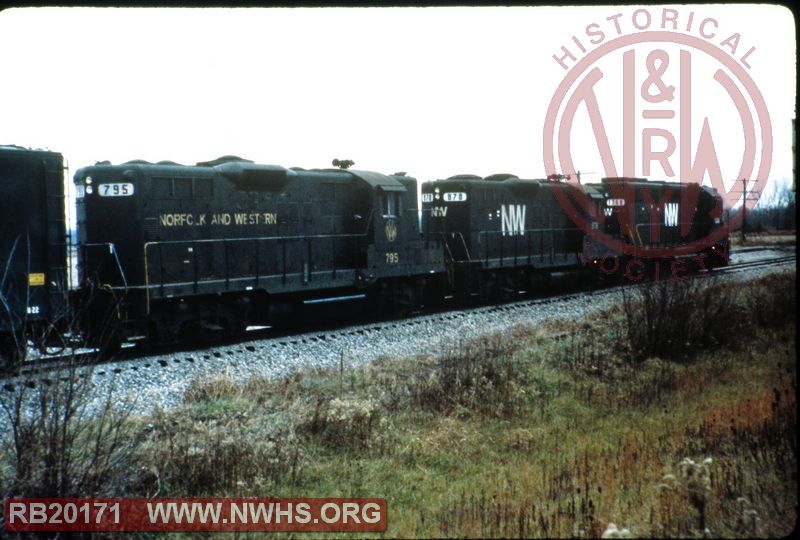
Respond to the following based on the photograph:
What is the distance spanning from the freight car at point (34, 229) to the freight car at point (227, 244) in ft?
2.13

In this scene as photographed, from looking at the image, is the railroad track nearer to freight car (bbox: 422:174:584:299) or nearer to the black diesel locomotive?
the black diesel locomotive

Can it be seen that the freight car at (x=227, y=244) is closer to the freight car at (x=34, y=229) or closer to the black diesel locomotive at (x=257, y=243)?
the black diesel locomotive at (x=257, y=243)

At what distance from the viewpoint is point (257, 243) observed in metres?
14.1

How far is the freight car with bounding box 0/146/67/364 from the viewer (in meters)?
10.5

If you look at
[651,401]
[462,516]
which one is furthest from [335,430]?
[651,401]

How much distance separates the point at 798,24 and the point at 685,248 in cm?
1976

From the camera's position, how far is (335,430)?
730cm

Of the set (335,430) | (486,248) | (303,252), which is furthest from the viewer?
(486,248)

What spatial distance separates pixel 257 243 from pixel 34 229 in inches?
168

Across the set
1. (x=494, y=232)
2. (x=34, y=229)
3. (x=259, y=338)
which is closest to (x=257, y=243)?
(x=259, y=338)

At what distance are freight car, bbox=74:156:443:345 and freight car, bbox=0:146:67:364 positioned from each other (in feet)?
2.13

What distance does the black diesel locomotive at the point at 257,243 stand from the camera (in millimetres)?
11891

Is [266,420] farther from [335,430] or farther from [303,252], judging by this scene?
[303,252]

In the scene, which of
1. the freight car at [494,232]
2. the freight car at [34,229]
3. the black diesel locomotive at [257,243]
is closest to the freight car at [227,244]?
the black diesel locomotive at [257,243]
